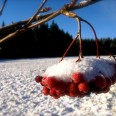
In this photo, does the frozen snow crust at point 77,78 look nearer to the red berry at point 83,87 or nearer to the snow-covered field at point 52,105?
the red berry at point 83,87

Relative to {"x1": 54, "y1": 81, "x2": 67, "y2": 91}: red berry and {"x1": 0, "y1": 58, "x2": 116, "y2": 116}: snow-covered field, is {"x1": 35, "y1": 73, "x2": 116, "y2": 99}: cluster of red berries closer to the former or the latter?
{"x1": 54, "y1": 81, "x2": 67, "y2": 91}: red berry

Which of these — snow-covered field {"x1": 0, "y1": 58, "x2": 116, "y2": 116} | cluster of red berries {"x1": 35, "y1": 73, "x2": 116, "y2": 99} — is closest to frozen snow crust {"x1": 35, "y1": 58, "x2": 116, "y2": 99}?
cluster of red berries {"x1": 35, "y1": 73, "x2": 116, "y2": 99}

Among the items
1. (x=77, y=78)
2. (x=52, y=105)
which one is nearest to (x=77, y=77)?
(x=77, y=78)

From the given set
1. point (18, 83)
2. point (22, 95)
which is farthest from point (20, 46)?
point (22, 95)

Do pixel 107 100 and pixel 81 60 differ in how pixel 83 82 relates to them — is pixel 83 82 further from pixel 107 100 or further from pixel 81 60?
pixel 107 100

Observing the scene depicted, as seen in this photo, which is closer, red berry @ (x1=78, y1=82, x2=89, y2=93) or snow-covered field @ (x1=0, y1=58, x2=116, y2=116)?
red berry @ (x1=78, y1=82, x2=89, y2=93)

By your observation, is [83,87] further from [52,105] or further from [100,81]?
[52,105]

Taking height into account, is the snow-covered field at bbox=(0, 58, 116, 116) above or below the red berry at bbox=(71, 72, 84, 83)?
below

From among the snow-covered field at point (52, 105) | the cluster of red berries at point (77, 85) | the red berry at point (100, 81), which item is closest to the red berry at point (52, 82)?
the cluster of red berries at point (77, 85)
